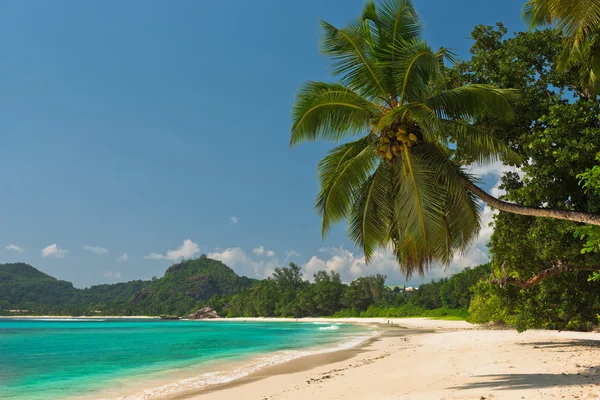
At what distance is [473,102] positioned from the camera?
30.6 feet

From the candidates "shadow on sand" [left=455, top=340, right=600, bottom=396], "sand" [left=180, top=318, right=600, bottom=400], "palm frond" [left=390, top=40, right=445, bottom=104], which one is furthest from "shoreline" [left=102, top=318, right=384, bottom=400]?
"palm frond" [left=390, top=40, right=445, bottom=104]

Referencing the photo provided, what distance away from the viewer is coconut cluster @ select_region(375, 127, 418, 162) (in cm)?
918

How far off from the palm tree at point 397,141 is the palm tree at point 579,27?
1.43 meters

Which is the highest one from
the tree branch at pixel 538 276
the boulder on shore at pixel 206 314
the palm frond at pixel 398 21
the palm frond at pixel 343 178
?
the palm frond at pixel 398 21

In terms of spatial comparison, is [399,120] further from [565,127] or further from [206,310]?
[206,310]

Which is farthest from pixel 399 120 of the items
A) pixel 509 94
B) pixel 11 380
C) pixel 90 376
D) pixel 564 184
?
pixel 11 380

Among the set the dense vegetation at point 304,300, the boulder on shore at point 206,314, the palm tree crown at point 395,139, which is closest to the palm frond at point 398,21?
the palm tree crown at point 395,139

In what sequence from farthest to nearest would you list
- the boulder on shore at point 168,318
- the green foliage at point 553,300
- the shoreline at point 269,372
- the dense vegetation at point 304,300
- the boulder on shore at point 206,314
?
the boulder on shore at point 168,318, the boulder on shore at point 206,314, the dense vegetation at point 304,300, the shoreline at point 269,372, the green foliage at point 553,300

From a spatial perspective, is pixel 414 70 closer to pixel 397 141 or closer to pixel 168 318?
pixel 397 141

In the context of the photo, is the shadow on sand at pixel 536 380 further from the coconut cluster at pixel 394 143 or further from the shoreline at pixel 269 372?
the shoreline at pixel 269 372

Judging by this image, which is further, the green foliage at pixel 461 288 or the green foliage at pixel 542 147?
the green foliage at pixel 461 288

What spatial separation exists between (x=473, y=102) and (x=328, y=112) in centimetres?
299

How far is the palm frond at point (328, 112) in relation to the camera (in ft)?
31.7

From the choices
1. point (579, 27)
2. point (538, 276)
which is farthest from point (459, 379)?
point (579, 27)
